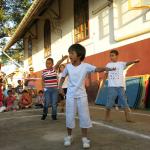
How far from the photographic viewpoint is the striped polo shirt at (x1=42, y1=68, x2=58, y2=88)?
10203mm

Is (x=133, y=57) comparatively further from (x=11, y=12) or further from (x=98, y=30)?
(x=11, y=12)

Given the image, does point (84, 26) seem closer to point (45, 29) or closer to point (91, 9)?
point (91, 9)

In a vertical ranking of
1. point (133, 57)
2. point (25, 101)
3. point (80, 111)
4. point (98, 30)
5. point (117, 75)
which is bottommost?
point (80, 111)

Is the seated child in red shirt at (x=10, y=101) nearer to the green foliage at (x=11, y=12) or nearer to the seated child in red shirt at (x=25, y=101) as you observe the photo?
the seated child in red shirt at (x=25, y=101)

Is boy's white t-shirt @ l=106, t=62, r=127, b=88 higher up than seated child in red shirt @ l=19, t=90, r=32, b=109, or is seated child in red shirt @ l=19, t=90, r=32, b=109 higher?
boy's white t-shirt @ l=106, t=62, r=127, b=88

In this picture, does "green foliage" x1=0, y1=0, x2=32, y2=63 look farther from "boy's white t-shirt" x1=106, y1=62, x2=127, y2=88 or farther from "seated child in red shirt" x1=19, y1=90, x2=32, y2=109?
"boy's white t-shirt" x1=106, y1=62, x2=127, y2=88

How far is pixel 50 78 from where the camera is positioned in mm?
10242

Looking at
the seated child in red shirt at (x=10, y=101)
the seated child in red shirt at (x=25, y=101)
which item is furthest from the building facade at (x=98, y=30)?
the seated child in red shirt at (x=10, y=101)

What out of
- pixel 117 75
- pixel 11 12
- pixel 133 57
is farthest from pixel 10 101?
pixel 11 12

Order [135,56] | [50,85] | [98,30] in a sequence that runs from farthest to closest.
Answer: [98,30]
[135,56]
[50,85]

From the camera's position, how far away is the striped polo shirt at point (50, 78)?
1020 cm

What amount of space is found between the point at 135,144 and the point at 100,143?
0.52m

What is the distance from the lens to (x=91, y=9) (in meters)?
16.1

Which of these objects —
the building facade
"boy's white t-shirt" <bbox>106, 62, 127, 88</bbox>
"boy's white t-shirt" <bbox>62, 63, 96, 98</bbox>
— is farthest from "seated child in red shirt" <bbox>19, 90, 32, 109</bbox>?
"boy's white t-shirt" <bbox>62, 63, 96, 98</bbox>
